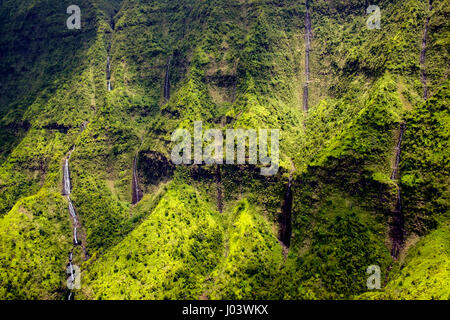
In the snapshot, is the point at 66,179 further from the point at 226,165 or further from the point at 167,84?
the point at 226,165

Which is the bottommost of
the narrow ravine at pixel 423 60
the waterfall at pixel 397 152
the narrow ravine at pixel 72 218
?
the narrow ravine at pixel 72 218

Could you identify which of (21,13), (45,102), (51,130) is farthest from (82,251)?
(21,13)

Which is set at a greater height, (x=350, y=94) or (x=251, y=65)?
(x=251, y=65)

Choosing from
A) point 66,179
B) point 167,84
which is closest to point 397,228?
point 167,84

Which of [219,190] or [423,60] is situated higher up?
[423,60]

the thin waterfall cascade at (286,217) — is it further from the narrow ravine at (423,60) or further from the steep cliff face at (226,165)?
the narrow ravine at (423,60)

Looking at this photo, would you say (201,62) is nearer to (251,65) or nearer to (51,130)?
(251,65)

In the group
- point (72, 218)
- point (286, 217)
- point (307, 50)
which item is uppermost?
point (307, 50)

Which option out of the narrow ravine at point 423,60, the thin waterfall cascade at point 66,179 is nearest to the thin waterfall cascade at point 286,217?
the narrow ravine at point 423,60
